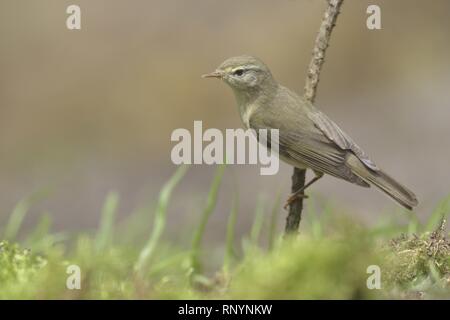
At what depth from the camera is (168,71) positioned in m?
8.60

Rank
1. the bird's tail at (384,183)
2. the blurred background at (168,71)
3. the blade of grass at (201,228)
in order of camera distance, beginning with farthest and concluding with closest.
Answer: the blurred background at (168,71) < the bird's tail at (384,183) < the blade of grass at (201,228)

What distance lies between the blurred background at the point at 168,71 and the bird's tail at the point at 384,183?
415 cm

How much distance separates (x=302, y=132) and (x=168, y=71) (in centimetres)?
515

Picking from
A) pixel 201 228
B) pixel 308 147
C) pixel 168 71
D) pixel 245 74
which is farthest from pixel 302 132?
pixel 168 71

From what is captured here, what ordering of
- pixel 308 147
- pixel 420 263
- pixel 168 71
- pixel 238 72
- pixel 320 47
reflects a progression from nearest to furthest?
pixel 420 263 < pixel 320 47 < pixel 308 147 < pixel 238 72 < pixel 168 71

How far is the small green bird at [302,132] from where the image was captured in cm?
355

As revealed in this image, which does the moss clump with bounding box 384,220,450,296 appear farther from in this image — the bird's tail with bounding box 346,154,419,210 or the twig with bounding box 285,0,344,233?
the bird's tail with bounding box 346,154,419,210

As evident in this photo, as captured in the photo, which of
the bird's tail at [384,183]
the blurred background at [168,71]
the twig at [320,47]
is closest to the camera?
the twig at [320,47]

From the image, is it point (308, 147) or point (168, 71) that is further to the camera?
point (168, 71)

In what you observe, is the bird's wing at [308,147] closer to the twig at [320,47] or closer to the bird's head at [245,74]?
the bird's head at [245,74]

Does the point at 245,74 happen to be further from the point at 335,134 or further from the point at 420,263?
the point at 420,263

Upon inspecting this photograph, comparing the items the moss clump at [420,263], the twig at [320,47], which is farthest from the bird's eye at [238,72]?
the moss clump at [420,263]

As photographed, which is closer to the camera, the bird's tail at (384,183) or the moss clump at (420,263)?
the moss clump at (420,263)

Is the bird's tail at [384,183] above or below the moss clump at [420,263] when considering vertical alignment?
above
